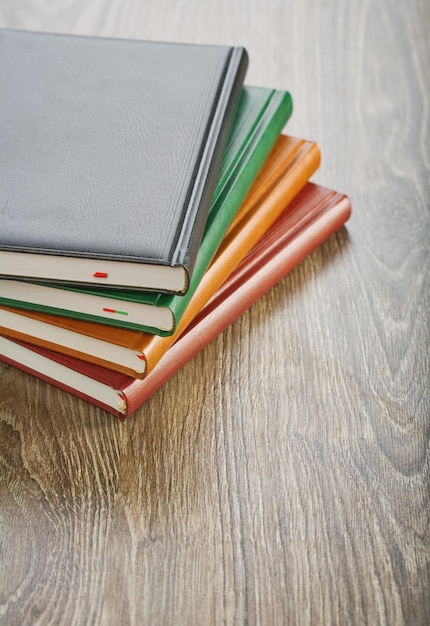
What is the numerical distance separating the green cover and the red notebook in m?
0.04

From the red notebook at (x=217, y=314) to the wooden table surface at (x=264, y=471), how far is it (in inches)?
0.7

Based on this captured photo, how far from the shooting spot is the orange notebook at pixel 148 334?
2.10 ft

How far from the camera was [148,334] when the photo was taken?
0.64 m

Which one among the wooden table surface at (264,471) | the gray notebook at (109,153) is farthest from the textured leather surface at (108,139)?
the wooden table surface at (264,471)

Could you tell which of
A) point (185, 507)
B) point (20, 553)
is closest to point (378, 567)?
point (185, 507)

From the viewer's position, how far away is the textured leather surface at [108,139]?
65cm

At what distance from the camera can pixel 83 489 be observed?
623 millimetres

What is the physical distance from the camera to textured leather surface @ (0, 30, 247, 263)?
0.65 meters

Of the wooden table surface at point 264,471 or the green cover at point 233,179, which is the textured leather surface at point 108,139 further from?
the wooden table surface at point 264,471

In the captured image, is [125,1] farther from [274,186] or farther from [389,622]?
[389,622]

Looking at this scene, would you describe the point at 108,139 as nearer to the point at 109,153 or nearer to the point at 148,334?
the point at 109,153

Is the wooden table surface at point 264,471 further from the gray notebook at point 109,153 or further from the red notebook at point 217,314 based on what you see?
the gray notebook at point 109,153

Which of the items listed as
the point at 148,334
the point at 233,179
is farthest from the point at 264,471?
the point at 233,179

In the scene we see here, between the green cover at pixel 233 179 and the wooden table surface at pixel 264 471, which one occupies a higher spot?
the green cover at pixel 233 179
